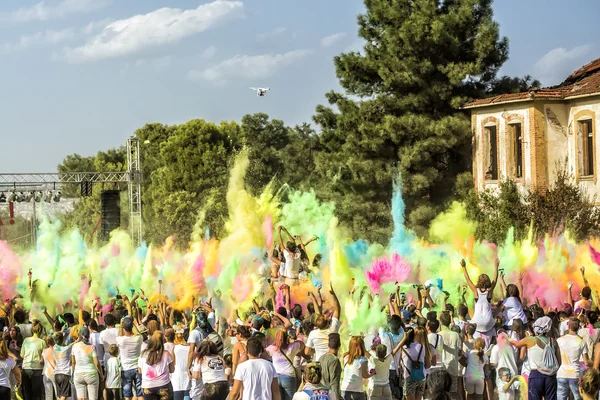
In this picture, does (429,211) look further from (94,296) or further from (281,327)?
(281,327)

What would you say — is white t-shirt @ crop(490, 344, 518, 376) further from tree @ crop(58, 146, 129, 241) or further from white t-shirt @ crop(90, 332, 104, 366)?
tree @ crop(58, 146, 129, 241)

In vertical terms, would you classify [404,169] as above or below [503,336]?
above

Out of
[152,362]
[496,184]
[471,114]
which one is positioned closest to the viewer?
[152,362]

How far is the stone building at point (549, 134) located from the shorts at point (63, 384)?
2451cm

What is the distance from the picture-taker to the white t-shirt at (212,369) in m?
12.8

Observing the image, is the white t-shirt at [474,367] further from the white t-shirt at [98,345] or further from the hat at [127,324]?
the white t-shirt at [98,345]

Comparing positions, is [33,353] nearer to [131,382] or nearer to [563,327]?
[131,382]

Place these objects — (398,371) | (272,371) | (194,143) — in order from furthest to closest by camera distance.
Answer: (194,143) → (398,371) → (272,371)

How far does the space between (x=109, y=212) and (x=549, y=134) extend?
17.0 meters

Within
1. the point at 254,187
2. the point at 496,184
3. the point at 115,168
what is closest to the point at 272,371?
the point at 496,184

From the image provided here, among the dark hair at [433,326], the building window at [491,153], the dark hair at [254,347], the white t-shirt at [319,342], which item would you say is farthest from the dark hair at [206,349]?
→ the building window at [491,153]

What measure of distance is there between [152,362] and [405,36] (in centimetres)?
3316

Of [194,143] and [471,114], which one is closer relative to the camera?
[471,114]

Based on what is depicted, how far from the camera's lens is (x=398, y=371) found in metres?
14.5
